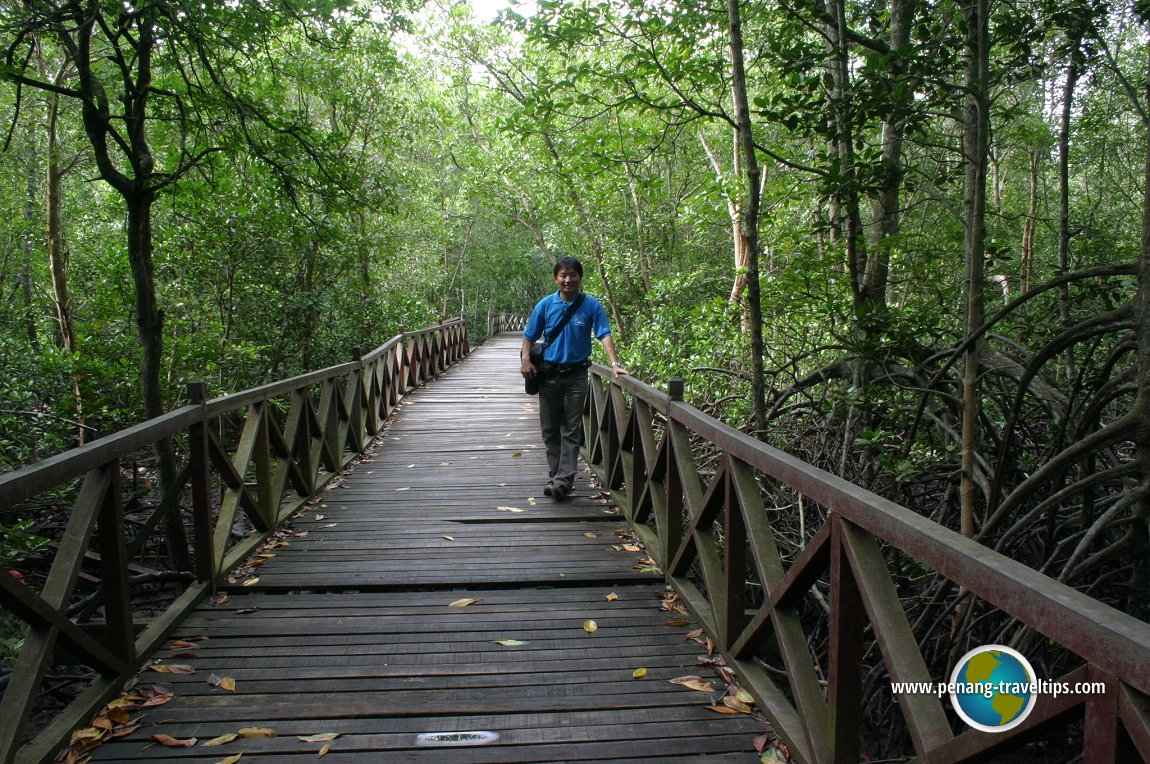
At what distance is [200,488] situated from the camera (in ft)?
12.0

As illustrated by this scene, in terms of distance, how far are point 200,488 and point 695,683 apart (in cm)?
256

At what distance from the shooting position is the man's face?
5227mm

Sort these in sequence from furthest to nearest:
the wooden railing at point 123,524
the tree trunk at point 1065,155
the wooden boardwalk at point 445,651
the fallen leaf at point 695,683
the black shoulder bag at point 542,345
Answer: the black shoulder bag at point 542,345 → the tree trunk at point 1065,155 → the fallen leaf at point 695,683 → the wooden boardwalk at point 445,651 → the wooden railing at point 123,524

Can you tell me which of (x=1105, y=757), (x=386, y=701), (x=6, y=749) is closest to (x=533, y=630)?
(x=386, y=701)

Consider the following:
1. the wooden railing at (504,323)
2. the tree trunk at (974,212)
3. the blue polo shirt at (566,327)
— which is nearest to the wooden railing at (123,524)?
the blue polo shirt at (566,327)

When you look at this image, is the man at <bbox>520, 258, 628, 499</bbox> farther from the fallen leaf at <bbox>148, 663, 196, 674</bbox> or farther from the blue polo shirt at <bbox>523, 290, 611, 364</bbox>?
the fallen leaf at <bbox>148, 663, 196, 674</bbox>

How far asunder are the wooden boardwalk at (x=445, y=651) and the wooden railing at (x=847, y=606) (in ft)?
0.95

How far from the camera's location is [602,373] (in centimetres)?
631

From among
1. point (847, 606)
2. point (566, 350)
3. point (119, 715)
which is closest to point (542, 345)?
point (566, 350)

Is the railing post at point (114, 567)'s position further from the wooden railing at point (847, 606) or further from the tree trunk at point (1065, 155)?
the tree trunk at point (1065, 155)

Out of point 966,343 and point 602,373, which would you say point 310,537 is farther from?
point 966,343

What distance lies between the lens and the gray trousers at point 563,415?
551cm

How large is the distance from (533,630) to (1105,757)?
261 cm

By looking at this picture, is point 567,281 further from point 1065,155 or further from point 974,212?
point 1065,155
